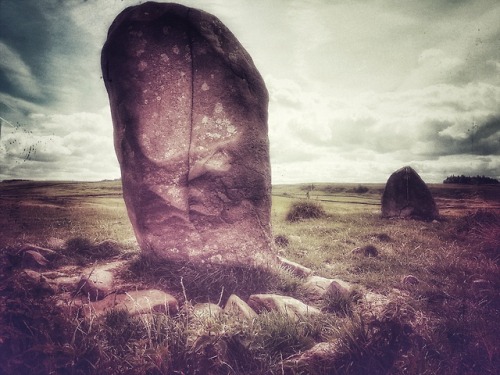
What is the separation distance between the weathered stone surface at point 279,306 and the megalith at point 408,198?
12.6 metres

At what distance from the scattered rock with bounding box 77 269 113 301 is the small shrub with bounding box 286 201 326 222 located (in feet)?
37.0

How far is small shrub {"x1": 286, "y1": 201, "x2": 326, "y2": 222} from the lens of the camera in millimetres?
15320

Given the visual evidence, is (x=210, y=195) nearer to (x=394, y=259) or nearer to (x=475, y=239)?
(x=394, y=259)

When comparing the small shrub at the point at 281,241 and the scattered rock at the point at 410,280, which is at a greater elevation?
the small shrub at the point at 281,241

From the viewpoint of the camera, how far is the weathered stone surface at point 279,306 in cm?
394

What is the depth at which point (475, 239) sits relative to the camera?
832cm

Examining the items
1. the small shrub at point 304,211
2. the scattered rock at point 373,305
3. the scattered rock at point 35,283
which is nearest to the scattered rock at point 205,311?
Result: the scattered rock at point 373,305

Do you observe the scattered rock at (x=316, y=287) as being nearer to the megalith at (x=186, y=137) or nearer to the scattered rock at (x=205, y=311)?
the megalith at (x=186, y=137)

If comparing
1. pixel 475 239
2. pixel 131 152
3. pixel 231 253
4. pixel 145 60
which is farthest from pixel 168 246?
pixel 475 239

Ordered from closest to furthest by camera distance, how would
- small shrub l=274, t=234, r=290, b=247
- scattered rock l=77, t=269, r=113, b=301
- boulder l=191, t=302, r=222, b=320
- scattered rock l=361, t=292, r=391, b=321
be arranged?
scattered rock l=361, t=292, r=391, b=321 → boulder l=191, t=302, r=222, b=320 → scattered rock l=77, t=269, r=113, b=301 → small shrub l=274, t=234, r=290, b=247

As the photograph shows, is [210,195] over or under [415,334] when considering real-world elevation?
over

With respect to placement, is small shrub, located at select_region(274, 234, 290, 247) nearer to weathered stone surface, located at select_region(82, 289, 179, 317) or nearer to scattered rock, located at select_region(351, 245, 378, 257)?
scattered rock, located at select_region(351, 245, 378, 257)

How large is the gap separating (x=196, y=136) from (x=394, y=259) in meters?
5.41

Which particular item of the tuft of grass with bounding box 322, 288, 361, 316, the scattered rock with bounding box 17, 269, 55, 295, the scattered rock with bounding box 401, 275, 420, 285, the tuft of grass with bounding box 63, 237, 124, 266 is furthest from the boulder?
the scattered rock with bounding box 401, 275, 420, 285
